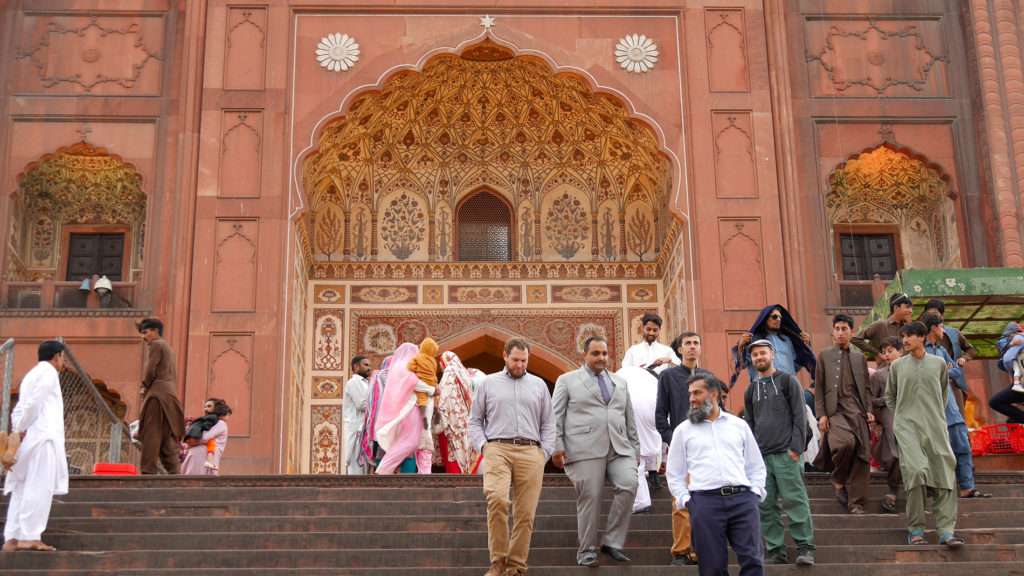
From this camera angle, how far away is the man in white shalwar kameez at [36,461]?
7.55m

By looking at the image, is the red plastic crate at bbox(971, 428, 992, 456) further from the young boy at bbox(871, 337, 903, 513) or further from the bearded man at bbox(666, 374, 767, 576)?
the bearded man at bbox(666, 374, 767, 576)

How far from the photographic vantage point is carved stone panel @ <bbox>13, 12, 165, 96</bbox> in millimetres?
14898

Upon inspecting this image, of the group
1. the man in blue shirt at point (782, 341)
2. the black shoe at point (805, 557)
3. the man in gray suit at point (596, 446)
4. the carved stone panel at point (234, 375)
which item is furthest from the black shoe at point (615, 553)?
the carved stone panel at point (234, 375)

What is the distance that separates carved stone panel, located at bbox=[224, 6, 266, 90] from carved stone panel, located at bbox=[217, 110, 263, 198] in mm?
407

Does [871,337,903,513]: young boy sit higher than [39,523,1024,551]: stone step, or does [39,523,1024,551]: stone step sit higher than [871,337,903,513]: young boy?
[871,337,903,513]: young boy

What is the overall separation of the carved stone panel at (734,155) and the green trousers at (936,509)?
6.91 metres

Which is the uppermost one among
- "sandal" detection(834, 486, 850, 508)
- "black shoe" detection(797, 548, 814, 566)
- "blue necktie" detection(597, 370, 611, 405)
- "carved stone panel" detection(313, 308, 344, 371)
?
"carved stone panel" detection(313, 308, 344, 371)

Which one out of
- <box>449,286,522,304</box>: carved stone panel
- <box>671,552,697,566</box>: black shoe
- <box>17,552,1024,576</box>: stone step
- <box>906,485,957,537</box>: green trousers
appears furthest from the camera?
<box>449,286,522,304</box>: carved stone panel

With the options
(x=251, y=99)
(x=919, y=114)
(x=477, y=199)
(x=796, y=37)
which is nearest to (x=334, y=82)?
(x=251, y=99)

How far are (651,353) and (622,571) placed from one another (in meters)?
2.32

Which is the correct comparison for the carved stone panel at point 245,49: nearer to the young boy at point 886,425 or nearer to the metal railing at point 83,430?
the metal railing at point 83,430

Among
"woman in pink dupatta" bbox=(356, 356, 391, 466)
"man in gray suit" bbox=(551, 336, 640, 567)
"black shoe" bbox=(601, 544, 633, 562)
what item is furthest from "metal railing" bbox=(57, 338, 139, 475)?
"black shoe" bbox=(601, 544, 633, 562)

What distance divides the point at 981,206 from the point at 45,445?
11.1 metres

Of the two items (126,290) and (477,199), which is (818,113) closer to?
(477,199)
